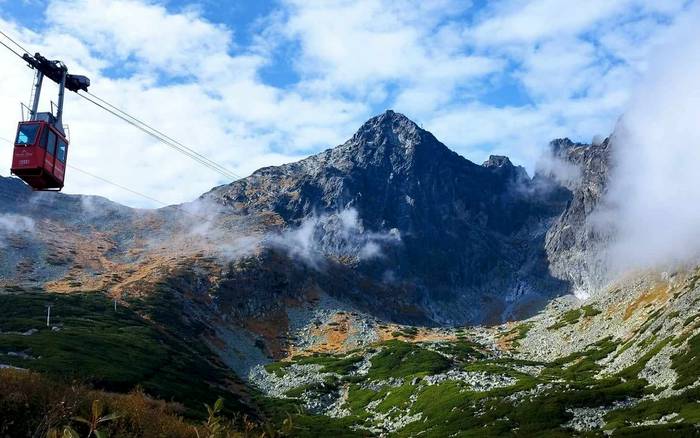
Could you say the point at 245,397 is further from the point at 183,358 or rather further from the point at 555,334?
the point at 555,334

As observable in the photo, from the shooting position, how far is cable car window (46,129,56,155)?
36.6m

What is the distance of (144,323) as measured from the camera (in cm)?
13550

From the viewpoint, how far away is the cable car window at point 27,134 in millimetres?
35875

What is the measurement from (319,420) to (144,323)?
2293 inches

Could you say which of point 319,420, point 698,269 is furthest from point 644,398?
point 698,269

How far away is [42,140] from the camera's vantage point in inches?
1421

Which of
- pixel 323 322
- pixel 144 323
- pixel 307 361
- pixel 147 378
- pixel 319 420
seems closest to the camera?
pixel 147 378

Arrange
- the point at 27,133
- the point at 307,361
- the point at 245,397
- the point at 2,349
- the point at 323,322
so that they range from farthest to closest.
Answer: the point at 323,322 < the point at 307,361 < the point at 245,397 < the point at 2,349 < the point at 27,133

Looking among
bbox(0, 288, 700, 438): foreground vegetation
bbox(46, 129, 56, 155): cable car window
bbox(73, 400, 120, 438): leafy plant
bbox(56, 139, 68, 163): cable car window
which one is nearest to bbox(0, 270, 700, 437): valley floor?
bbox(0, 288, 700, 438): foreground vegetation

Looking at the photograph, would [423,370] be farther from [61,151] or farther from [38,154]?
[38,154]

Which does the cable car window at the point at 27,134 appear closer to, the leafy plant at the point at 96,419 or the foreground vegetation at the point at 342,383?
the foreground vegetation at the point at 342,383

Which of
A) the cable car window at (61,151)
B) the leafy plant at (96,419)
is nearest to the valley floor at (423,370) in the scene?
the leafy plant at (96,419)

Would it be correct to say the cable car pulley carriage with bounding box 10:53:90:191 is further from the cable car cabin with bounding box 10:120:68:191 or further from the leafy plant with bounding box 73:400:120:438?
the leafy plant with bounding box 73:400:120:438

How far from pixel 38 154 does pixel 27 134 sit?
158cm
